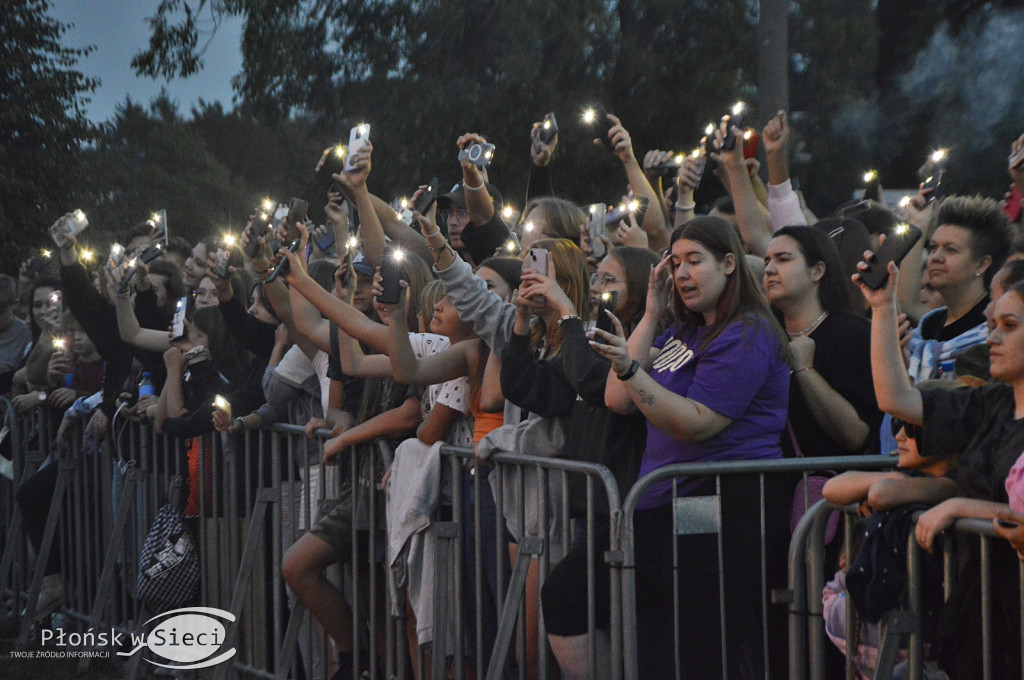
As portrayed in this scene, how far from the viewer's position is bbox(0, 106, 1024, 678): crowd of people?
3.74 meters

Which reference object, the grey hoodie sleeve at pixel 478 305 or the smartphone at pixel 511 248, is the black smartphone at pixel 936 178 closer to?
the grey hoodie sleeve at pixel 478 305

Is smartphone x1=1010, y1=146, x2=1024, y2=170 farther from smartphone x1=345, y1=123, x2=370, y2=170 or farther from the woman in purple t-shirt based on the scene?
smartphone x1=345, y1=123, x2=370, y2=170

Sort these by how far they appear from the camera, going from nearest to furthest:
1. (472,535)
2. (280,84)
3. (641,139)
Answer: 1. (472,535)
2. (641,139)
3. (280,84)

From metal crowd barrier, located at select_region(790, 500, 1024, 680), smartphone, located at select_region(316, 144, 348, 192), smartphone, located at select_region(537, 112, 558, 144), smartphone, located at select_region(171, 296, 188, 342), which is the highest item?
smartphone, located at select_region(537, 112, 558, 144)

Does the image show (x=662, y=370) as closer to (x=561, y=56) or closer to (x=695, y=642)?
(x=695, y=642)

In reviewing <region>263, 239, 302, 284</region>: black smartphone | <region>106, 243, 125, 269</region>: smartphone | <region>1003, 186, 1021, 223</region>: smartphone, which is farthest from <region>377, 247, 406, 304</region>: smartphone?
<region>106, 243, 125, 269</region>: smartphone

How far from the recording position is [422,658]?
18.2ft

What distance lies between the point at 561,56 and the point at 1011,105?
6.74 metres

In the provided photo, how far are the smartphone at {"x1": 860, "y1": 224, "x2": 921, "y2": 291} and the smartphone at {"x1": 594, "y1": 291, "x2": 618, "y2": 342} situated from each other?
1.30 m

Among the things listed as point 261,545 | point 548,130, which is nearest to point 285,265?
point 261,545

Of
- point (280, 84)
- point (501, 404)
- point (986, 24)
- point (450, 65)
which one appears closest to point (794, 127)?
point (986, 24)

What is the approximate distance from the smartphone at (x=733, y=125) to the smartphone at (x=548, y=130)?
46.1 inches

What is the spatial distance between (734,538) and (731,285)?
0.87 meters

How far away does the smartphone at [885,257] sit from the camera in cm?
366
